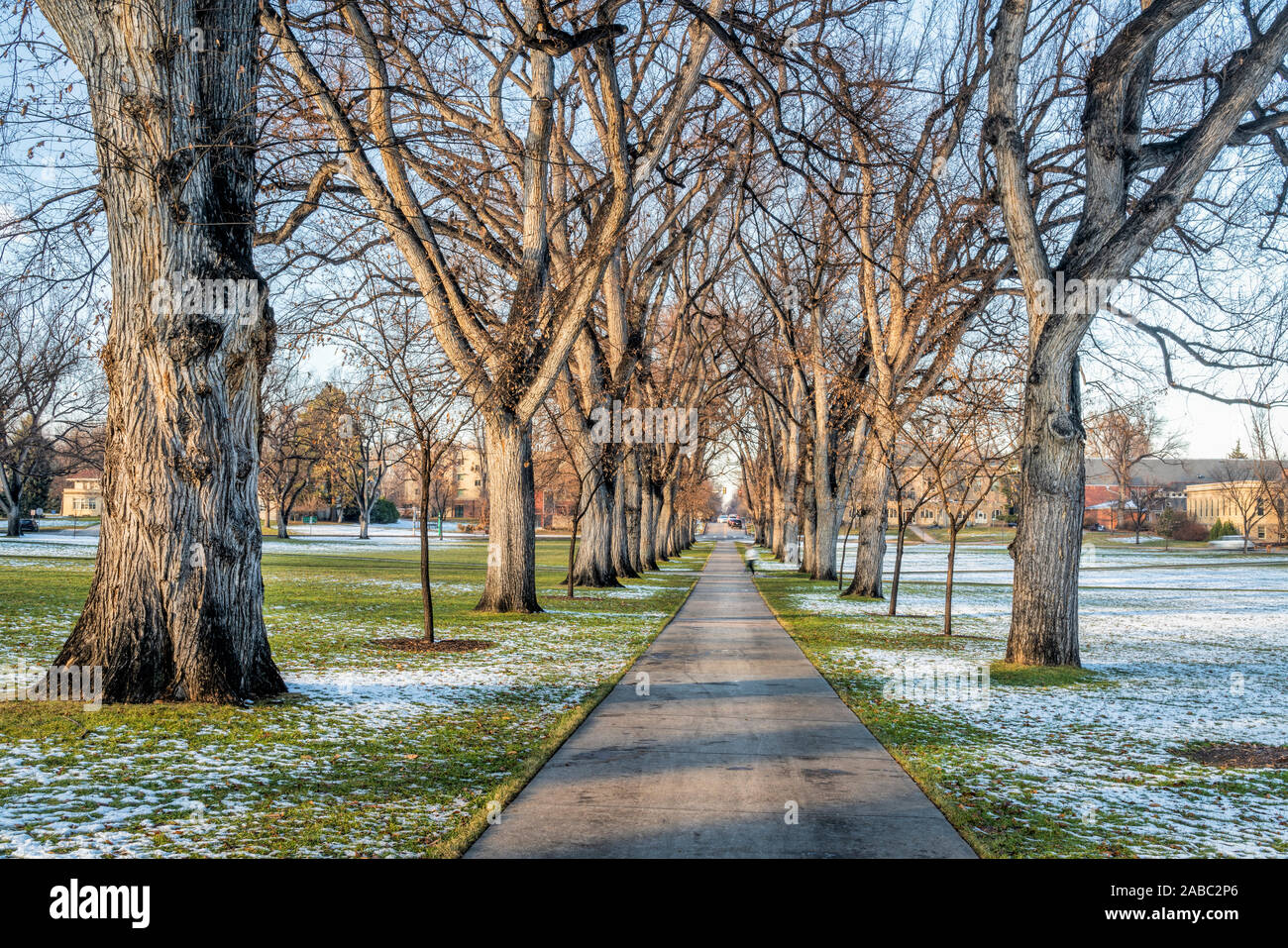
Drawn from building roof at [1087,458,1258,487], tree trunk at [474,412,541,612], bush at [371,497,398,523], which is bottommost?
bush at [371,497,398,523]

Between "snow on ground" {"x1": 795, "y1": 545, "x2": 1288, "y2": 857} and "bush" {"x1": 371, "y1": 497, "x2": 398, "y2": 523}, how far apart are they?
3092 inches

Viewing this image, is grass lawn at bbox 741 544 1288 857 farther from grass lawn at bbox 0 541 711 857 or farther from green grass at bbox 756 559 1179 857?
grass lawn at bbox 0 541 711 857

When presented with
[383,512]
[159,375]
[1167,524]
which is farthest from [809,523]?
[383,512]

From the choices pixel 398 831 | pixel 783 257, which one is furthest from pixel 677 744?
pixel 783 257

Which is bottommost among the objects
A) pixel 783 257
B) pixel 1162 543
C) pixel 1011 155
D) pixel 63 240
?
pixel 1162 543

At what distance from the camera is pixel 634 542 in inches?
1278

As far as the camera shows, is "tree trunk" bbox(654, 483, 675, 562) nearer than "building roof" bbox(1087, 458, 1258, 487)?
Yes

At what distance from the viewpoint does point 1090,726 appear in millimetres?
8109

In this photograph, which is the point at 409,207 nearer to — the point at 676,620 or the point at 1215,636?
the point at 676,620

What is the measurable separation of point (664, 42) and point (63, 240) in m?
11.6

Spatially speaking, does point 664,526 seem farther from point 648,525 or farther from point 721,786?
point 721,786

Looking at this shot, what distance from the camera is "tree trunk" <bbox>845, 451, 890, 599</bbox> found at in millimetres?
21484

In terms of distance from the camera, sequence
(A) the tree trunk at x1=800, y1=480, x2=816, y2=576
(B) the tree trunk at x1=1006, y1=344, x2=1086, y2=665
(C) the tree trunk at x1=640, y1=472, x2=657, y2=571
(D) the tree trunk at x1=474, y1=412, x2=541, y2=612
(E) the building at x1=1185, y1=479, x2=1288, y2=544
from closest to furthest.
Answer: (B) the tree trunk at x1=1006, y1=344, x2=1086, y2=665
(D) the tree trunk at x1=474, y1=412, x2=541, y2=612
(A) the tree trunk at x1=800, y1=480, x2=816, y2=576
(C) the tree trunk at x1=640, y1=472, x2=657, y2=571
(E) the building at x1=1185, y1=479, x2=1288, y2=544

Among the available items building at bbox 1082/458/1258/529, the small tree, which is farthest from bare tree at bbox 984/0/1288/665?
the small tree
